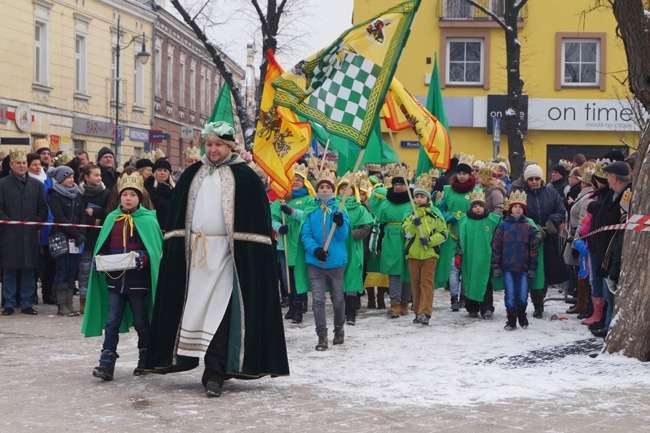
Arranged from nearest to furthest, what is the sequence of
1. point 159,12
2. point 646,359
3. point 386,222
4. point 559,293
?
point 646,359, point 386,222, point 559,293, point 159,12

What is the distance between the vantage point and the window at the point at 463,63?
35.2 meters

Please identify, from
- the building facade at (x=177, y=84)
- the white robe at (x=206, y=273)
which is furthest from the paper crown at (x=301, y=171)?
the building facade at (x=177, y=84)

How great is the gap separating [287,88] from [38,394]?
4.46 meters

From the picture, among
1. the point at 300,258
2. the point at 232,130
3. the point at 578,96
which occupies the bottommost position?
the point at 300,258

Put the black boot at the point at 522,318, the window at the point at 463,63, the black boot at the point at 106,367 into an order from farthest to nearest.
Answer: the window at the point at 463,63 → the black boot at the point at 522,318 → the black boot at the point at 106,367

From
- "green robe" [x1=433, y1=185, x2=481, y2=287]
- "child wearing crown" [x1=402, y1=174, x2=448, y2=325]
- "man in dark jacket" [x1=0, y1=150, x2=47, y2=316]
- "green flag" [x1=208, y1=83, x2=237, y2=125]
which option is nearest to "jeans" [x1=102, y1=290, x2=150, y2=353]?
"child wearing crown" [x1=402, y1=174, x2=448, y2=325]

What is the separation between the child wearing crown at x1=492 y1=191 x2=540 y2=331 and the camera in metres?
12.4

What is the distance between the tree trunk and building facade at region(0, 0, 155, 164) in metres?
22.2

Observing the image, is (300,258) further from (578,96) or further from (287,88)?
(578,96)

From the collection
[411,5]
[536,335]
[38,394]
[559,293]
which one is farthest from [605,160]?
[38,394]

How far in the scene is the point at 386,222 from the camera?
1391 centimetres

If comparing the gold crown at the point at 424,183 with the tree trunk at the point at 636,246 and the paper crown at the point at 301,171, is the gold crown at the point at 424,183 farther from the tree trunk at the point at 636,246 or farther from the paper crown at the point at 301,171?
the tree trunk at the point at 636,246

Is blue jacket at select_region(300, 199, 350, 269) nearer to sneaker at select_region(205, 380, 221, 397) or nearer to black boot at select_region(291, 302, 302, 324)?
black boot at select_region(291, 302, 302, 324)

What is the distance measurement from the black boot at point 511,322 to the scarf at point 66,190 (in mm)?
5569
